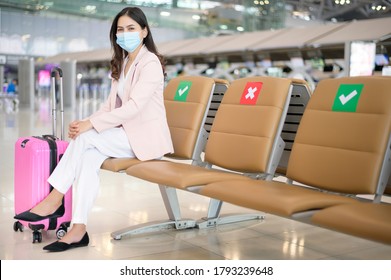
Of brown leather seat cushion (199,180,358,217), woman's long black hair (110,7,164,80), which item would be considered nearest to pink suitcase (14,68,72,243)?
woman's long black hair (110,7,164,80)

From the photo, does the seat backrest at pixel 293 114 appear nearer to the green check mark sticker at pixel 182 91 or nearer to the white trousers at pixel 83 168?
the green check mark sticker at pixel 182 91

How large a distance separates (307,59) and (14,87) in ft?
30.2

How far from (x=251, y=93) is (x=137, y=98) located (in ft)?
1.94

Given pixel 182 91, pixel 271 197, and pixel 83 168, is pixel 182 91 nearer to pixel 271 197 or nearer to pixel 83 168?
pixel 83 168

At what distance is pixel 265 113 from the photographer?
2.74m

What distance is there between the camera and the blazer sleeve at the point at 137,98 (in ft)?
9.24

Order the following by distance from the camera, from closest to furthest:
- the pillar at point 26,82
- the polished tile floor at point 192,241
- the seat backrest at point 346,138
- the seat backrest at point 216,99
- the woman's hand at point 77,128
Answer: the seat backrest at point 346,138 < the polished tile floor at point 192,241 < the woman's hand at point 77,128 < the seat backrest at point 216,99 < the pillar at point 26,82

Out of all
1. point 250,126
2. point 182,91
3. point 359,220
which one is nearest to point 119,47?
point 182,91

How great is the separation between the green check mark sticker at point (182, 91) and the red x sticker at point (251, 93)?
457mm

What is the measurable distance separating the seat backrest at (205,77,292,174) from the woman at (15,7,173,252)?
11.9 inches

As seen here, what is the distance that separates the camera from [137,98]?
2881mm

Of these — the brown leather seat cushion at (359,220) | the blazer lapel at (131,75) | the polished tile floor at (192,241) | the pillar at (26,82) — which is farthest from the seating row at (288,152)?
→ the pillar at (26,82)

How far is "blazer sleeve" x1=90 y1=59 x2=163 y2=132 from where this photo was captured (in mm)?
2816
